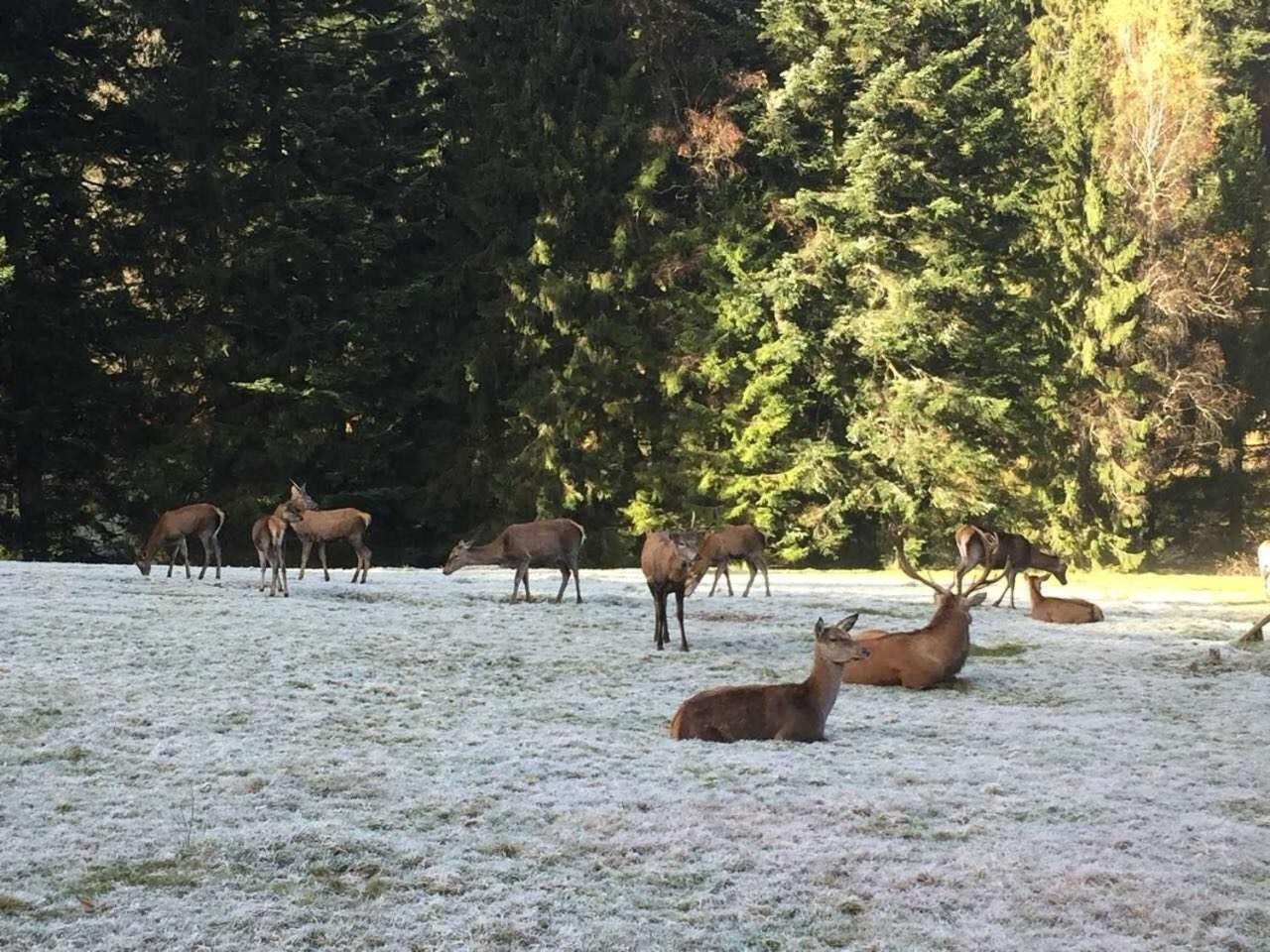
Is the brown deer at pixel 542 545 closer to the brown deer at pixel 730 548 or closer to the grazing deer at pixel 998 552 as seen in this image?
the brown deer at pixel 730 548

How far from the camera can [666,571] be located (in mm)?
12703

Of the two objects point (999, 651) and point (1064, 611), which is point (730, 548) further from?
point (999, 651)

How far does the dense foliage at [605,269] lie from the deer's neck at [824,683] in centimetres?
2358

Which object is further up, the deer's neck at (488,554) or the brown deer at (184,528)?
the brown deer at (184,528)

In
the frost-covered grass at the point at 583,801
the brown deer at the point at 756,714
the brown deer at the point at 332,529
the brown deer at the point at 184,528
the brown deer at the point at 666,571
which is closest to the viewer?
the frost-covered grass at the point at 583,801

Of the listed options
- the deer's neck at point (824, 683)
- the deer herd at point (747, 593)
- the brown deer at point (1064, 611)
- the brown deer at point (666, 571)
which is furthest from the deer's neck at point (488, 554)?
the deer's neck at point (824, 683)

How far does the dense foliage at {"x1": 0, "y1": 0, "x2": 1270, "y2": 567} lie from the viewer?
104 feet

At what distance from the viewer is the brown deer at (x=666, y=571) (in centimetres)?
1245

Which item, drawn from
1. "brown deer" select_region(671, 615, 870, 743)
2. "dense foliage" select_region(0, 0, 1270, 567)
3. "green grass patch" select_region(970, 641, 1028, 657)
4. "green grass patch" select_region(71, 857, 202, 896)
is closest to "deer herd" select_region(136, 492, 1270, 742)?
"brown deer" select_region(671, 615, 870, 743)

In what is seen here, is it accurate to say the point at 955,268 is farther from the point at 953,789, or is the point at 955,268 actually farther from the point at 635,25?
the point at 953,789

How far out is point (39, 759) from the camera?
7305mm

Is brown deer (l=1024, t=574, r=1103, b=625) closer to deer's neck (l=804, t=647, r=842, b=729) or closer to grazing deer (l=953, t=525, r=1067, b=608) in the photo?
grazing deer (l=953, t=525, r=1067, b=608)

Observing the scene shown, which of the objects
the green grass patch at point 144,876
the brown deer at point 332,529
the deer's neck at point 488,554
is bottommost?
the green grass patch at point 144,876

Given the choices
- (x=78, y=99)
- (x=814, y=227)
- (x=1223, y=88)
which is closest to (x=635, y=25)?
(x=814, y=227)
